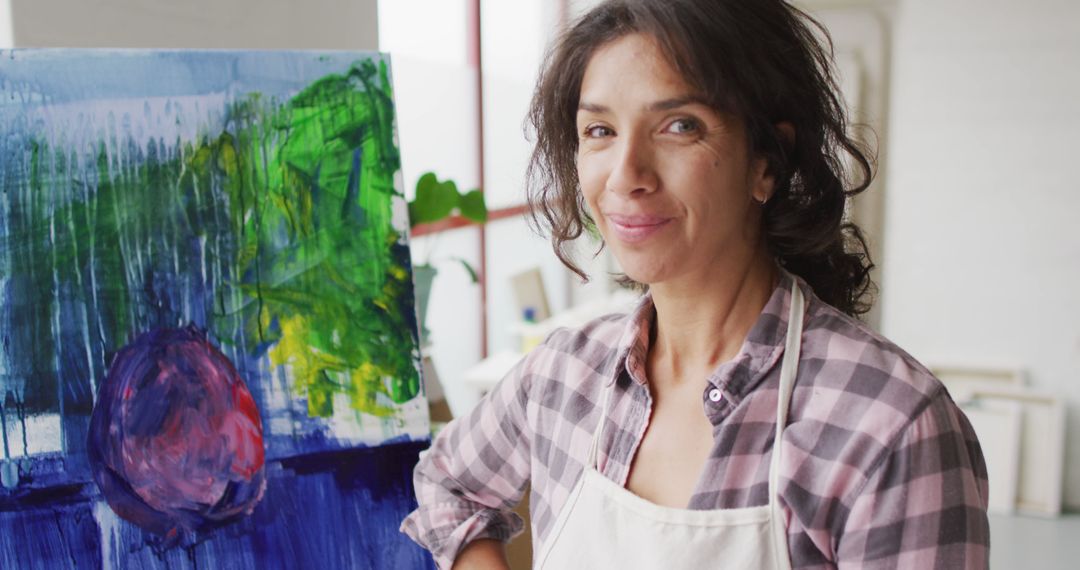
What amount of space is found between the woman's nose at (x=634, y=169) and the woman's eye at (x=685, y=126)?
0.04 meters

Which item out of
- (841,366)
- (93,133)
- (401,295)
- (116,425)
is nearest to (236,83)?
(93,133)

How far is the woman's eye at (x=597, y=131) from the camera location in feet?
3.56

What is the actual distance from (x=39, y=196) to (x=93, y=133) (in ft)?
0.36

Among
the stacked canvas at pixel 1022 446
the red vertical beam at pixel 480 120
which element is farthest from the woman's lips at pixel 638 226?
the stacked canvas at pixel 1022 446

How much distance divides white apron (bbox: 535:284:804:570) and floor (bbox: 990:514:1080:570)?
2.59 m

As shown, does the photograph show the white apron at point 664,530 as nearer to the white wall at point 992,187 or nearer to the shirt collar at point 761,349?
the shirt collar at point 761,349

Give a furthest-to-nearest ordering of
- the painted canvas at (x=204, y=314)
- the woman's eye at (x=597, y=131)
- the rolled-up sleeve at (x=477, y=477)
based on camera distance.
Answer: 1. the rolled-up sleeve at (x=477, y=477)
2. the painted canvas at (x=204, y=314)
3. the woman's eye at (x=597, y=131)

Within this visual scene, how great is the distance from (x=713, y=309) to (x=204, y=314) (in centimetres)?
71

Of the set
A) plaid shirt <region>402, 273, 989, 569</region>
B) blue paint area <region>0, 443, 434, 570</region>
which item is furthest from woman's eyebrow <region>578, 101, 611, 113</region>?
blue paint area <region>0, 443, 434, 570</region>

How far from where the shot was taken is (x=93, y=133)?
1.23 m

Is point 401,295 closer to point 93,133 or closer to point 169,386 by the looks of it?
point 169,386

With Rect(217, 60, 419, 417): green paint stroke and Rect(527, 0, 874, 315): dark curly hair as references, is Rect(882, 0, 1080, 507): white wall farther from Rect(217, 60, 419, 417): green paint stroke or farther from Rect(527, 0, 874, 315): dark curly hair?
Rect(217, 60, 419, 417): green paint stroke

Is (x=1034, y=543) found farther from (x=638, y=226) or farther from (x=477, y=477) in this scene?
(x=638, y=226)

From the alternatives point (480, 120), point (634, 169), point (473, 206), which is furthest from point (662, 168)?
point (480, 120)
